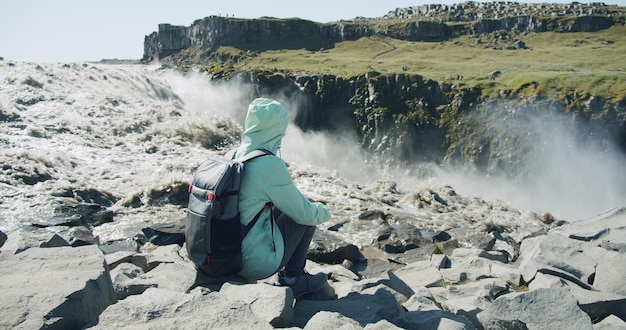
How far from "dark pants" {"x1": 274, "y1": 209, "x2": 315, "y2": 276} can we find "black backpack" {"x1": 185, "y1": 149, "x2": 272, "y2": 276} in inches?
17.4

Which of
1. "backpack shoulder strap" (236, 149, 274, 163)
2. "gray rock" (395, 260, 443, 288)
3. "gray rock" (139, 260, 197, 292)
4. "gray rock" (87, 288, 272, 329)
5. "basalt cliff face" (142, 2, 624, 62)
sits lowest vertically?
"gray rock" (395, 260, 443, 288)

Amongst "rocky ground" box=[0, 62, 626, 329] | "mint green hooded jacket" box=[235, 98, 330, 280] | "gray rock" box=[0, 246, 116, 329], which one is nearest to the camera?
"gray rock" box=[0, 246, 116, 329]

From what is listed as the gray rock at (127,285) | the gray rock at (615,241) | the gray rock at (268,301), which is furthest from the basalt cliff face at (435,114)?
the gray rock at (268,301)

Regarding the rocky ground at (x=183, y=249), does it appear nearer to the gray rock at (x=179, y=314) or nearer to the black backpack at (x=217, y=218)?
the gray rock at (x=179, y=314)

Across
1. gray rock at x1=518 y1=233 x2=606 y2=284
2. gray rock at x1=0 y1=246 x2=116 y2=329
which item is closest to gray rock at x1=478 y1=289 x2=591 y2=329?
gray rock at x1=518 y1=233 x2=606 y2=284

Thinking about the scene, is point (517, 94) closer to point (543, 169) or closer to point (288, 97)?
point (543, 169)

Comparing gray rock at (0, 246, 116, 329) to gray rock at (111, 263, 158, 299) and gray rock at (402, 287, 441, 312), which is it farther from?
gray rock at (402, 287, 441, 312)

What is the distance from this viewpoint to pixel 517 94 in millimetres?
37219

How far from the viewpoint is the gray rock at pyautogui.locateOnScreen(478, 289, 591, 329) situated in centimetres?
510

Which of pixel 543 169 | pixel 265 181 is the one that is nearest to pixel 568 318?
pixel 265 181

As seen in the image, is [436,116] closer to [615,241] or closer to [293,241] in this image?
[615,241]

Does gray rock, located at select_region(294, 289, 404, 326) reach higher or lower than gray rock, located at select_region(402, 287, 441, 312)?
higher

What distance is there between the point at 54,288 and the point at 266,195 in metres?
2.17

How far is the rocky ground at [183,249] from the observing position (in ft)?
14.6
